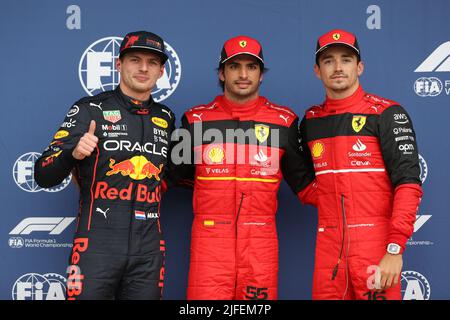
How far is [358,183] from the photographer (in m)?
2.35

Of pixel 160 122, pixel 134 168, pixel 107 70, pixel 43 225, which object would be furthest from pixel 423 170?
pixel 43 225

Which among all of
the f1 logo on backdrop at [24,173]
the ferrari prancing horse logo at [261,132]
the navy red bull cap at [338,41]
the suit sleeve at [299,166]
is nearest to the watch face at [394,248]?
the suit sleeve at [299,166]

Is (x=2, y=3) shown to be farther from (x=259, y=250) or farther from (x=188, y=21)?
(x=259, y=250)

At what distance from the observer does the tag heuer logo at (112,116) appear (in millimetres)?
2428

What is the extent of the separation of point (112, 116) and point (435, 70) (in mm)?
1810

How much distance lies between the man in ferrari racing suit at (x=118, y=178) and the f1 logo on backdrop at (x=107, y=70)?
57 centimetres

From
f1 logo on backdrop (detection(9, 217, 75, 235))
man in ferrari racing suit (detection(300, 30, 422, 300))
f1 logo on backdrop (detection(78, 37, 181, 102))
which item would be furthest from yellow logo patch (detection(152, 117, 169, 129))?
f1 logo on backdrop (detection(9, 217, 75, 235))

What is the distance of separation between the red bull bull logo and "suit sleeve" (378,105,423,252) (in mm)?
1007

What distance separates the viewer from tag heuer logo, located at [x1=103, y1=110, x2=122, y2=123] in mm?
2428

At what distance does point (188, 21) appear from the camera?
3.12 m

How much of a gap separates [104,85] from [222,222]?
3.68ft

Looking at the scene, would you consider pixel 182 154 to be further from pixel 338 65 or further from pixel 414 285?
pixel 414 285

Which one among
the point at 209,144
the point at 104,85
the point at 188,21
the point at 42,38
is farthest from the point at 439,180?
the point at 42,38

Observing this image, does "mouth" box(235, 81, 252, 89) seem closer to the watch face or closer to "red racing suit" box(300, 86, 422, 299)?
"red racing suit" box(300, 86, 422, 299)
